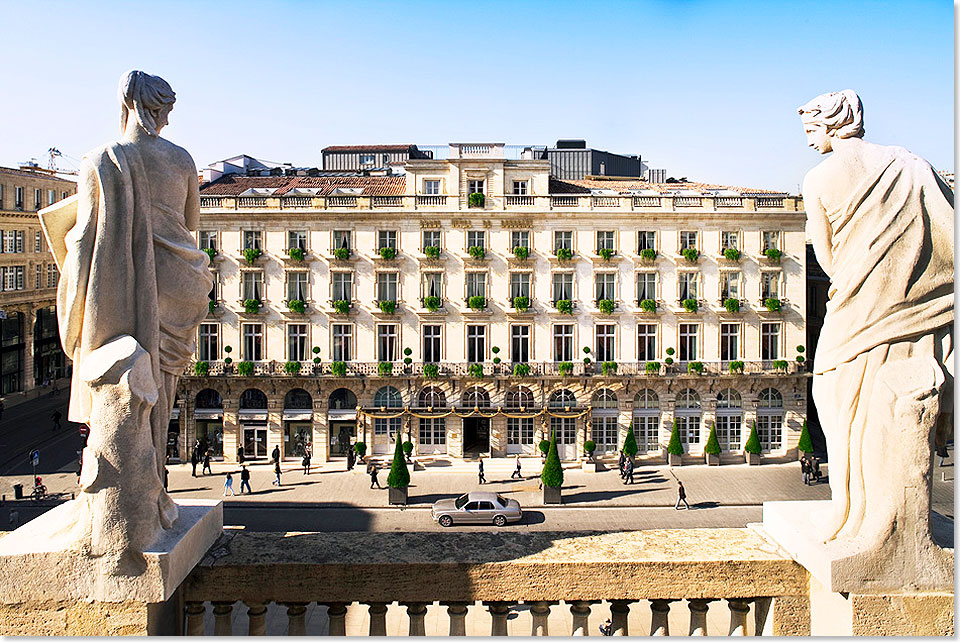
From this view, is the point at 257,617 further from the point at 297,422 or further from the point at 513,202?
the point at 513,202

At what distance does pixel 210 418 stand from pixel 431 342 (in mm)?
13642

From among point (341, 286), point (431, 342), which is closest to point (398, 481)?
point (431, 342)

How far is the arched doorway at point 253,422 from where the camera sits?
48906 millimetres

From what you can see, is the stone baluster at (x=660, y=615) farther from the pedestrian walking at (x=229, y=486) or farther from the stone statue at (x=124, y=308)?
the pedestrian walking at (x=229, y=486)

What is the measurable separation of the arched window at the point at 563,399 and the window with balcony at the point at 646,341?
4.50 m

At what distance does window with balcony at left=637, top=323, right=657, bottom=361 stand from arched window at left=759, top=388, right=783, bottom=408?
6.86m

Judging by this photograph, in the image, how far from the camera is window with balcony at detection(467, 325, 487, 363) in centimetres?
4925

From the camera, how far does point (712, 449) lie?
46.4m

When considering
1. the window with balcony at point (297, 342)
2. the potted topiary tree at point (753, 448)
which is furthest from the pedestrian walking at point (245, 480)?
the potted topiary tree at point (753, 448)

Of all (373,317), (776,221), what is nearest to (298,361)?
(373,317)

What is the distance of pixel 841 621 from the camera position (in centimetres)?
743

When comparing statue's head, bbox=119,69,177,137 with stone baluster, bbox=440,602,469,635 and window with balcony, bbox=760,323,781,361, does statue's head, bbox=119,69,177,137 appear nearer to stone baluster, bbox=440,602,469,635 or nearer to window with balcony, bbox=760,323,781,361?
stone baluster, bbox=440,602,469,635

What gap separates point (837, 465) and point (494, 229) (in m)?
42.2

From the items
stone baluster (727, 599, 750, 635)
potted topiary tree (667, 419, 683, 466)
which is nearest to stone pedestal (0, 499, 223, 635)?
stone baluster (727, 599, 750, 635)
